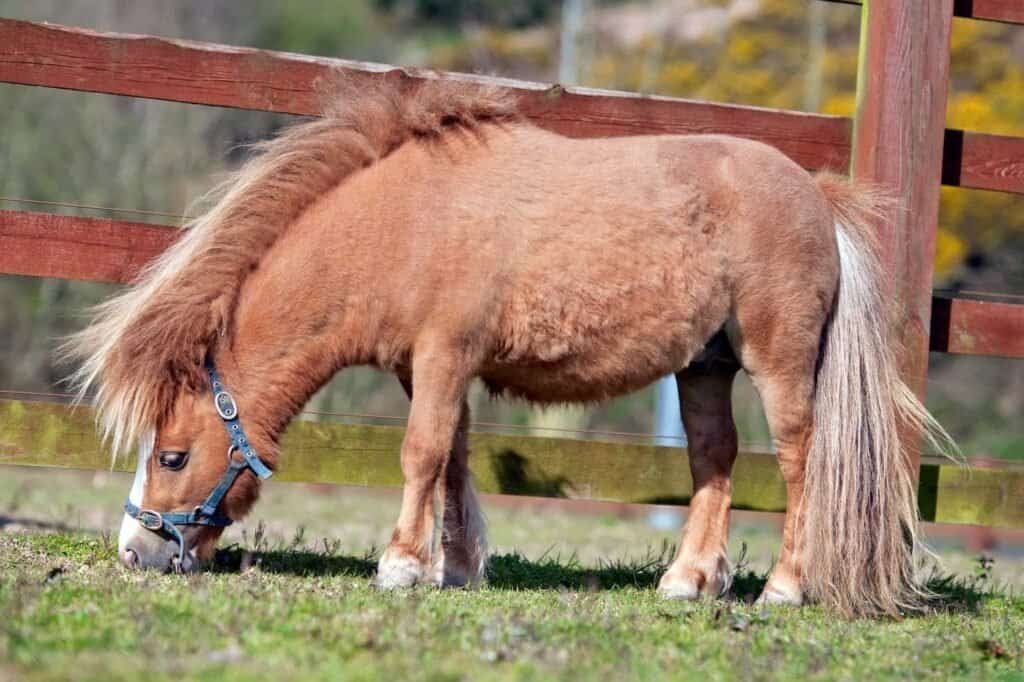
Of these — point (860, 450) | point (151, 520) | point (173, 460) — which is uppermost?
point (860, 450)

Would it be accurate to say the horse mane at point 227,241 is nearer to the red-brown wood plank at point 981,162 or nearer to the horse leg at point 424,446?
the horse leg at point 424,446

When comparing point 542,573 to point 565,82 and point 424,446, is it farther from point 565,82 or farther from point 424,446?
point 565,82

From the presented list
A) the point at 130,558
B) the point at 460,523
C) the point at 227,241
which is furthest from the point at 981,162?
the point at 130,558

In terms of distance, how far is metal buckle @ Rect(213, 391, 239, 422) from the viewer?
504 cm

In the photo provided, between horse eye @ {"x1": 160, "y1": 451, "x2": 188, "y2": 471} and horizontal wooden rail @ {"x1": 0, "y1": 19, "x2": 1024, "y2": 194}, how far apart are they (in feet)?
5.50

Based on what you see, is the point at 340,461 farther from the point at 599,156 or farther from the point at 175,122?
the point at 175,122

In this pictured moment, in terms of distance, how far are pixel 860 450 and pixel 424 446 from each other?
6.27 ft

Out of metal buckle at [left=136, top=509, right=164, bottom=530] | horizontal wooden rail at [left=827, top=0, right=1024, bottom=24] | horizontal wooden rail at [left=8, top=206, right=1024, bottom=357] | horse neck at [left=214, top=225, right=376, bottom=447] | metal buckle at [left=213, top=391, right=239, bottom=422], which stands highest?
horizontal wooden rail at [left=827, top=0, right=1024, bottom=24]

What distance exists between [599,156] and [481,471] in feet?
5.49

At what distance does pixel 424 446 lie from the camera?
495 cm

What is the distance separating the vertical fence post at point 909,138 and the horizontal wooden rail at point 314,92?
0.28 metres

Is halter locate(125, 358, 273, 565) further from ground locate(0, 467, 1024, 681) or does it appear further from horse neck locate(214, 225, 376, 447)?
ground locate(0, 467, 1024, 681)

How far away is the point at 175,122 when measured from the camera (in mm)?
18578

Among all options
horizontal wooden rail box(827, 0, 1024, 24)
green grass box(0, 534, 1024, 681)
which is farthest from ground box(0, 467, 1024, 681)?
horizontal wooden rail box(827, 0, 1024, 24)
